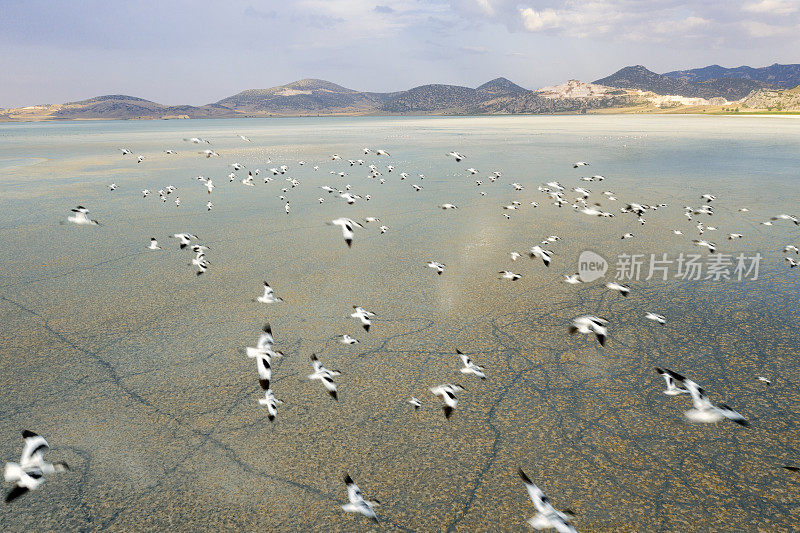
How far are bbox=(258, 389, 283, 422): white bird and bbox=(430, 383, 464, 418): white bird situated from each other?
1.75 m

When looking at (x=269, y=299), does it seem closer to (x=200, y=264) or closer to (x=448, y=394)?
(x=200, y=264)

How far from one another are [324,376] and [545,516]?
2.86m

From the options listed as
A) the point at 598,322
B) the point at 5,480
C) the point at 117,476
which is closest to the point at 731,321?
the point at 598,322

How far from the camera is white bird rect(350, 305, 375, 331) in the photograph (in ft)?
22.3

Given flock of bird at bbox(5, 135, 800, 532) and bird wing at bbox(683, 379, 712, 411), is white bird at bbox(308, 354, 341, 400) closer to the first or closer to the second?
flock of bird at bbox(5, 135, 800, 532)

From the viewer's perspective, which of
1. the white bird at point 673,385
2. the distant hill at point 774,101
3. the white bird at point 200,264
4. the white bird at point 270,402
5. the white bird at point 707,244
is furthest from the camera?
the distant hill at point 774,101

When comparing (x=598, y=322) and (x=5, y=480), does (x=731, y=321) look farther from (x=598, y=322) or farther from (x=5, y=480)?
(x=5, y=480)

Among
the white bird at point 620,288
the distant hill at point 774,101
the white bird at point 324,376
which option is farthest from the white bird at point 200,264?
the distant hill at point 774,101

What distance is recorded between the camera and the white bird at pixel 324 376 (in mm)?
5273

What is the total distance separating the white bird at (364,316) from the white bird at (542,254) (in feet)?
13.7

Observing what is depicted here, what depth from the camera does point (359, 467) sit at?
13.5ft

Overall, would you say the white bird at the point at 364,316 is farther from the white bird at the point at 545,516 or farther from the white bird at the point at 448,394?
the white bird at the point at 545,516

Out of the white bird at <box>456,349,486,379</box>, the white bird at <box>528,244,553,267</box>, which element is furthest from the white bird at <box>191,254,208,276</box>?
the white bird at <box>528,244,553,267</box>

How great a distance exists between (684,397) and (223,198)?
16.5 meters
